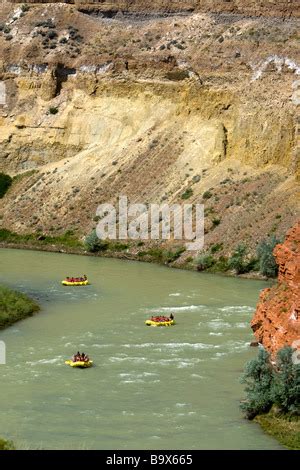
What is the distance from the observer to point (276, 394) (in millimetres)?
31484

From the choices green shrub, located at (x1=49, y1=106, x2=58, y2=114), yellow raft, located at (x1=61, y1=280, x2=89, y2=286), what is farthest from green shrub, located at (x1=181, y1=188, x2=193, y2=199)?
green shrub, located at (x1=49, y1=106, x2=58, y2=114)

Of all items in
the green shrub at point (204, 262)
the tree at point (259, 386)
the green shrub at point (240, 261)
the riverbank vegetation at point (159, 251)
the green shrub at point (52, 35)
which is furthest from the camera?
the green shrub at point (52, 35)

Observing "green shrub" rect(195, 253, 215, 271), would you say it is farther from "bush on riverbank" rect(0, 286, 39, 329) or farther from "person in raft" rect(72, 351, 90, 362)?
"person in raft" rect(72, 351, 90, 362)

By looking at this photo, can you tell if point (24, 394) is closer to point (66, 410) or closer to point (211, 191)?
point (66, 410)

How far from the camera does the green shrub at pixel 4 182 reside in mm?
77562

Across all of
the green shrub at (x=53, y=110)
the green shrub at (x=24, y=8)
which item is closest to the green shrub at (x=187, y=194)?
the green shrub at (x=53, y=110)

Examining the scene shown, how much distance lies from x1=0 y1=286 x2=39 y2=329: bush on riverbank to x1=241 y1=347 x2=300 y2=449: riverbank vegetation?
14.9 m

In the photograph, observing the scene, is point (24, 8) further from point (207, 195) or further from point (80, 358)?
point (80, 358)

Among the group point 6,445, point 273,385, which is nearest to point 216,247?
point 273,385

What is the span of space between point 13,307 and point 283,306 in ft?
51.6

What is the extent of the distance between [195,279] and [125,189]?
15457 mm

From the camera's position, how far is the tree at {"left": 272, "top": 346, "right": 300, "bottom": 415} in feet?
102

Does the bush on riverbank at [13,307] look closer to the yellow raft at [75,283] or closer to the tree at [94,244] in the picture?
the yellow raft at [75,283]
